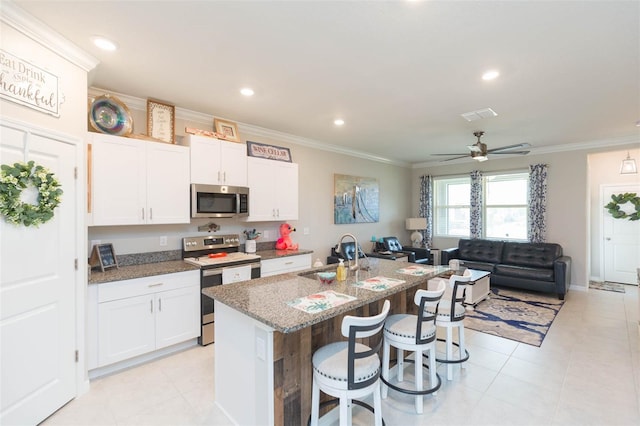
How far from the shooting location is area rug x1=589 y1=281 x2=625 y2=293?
5.59 meters

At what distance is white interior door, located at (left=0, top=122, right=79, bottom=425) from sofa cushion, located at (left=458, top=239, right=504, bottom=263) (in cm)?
627

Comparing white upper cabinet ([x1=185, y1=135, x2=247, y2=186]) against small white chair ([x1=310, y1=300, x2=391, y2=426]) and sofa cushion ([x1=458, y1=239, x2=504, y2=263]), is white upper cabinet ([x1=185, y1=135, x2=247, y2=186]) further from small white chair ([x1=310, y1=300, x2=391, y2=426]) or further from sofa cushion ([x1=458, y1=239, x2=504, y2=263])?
sofa cushion ([x1=458, y1=239, x2=504, y2=263])

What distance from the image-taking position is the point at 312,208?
5211 millimetres

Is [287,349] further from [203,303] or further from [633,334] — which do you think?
[633,334]

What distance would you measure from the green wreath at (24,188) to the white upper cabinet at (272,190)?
83.5 inches

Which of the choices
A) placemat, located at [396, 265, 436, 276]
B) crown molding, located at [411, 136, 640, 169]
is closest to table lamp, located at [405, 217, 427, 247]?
crown molding, located at [411, 136, 640, 169]

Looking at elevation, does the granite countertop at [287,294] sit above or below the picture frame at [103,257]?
below

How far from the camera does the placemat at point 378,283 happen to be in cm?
224

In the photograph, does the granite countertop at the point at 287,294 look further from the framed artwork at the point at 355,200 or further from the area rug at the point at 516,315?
the framed artwork at the point at 355,200

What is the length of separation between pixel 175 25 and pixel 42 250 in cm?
182

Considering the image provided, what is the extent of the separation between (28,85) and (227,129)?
6.75 ft

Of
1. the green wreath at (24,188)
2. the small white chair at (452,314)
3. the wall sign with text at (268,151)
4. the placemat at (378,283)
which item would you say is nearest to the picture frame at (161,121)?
the wall sign with text at (268,151)

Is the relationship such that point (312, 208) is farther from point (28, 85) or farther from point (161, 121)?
point (28, 85)

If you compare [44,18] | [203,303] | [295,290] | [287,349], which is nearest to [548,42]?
[295,290]
